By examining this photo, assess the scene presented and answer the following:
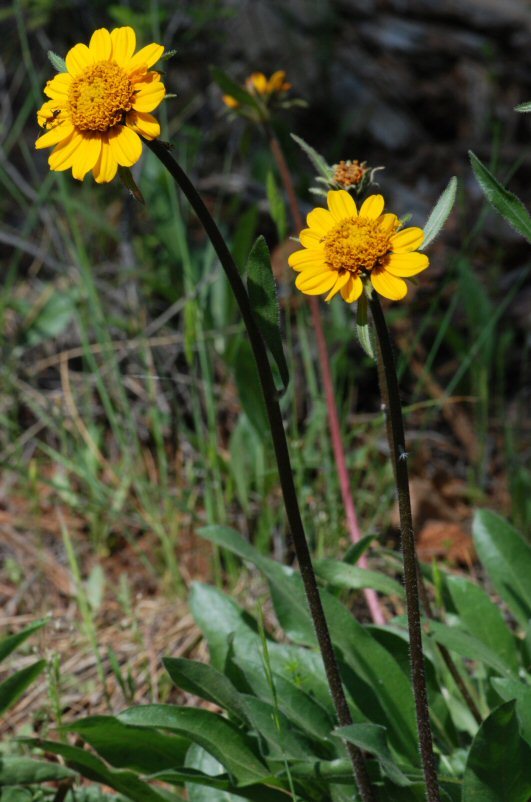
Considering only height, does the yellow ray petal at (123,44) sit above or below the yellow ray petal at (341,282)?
above

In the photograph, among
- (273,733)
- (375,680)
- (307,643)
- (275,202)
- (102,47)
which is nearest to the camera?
(102,47)

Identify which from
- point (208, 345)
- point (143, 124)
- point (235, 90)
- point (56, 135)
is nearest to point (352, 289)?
point (143, 124)

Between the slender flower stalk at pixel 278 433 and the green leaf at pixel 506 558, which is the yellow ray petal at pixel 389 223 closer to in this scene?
the slender flower stalk at pixel 278 433

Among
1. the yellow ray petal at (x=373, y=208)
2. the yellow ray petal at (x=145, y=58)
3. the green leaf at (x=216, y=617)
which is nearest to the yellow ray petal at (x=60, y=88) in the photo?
the yellow ray petal at (x=145, y=58)

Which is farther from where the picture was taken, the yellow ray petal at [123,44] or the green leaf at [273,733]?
the green leaf at [273,733]

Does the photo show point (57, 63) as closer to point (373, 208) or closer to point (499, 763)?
point (373, 208)

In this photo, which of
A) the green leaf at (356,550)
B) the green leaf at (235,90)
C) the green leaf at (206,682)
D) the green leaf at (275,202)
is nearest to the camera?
the green leaf at (206,682)
